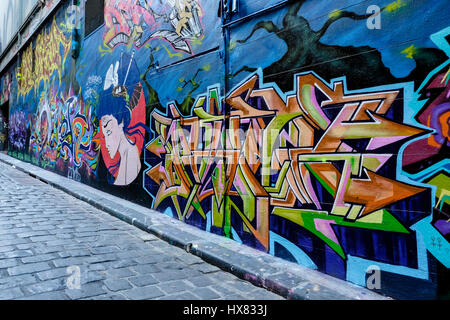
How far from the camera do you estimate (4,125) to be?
18.9 m

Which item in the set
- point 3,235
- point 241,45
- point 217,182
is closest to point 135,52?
point 241,45

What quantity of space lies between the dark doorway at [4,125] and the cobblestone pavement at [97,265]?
16.7 m

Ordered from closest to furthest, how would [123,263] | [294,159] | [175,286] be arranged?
[175,286], [123,263], [294,159]

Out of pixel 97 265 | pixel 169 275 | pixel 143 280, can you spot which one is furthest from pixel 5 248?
pixel 169 275

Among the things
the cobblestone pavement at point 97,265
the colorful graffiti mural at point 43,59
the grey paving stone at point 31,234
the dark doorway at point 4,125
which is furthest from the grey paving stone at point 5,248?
the dark doorway at point 4,125

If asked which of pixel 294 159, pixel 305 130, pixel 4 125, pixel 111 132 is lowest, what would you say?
pixel 294 159

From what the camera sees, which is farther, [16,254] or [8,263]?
[16,254]

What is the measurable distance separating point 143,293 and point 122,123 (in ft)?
17.5

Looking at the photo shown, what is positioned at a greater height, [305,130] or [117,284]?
[305,130]

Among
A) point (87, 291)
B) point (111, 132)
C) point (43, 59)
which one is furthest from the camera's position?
point (43, 59)

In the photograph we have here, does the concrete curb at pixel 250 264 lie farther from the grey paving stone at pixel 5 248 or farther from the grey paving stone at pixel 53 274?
the grey paving stone at pixel 5 248

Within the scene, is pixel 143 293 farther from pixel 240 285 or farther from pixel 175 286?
pixel 240 285

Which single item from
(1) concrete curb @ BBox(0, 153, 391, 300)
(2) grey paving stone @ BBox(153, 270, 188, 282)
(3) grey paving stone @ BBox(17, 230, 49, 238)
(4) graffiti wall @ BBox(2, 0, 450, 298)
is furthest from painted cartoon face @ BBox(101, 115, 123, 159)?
(2) grey paving stone @ BBox(153, 270, 188, 282)
